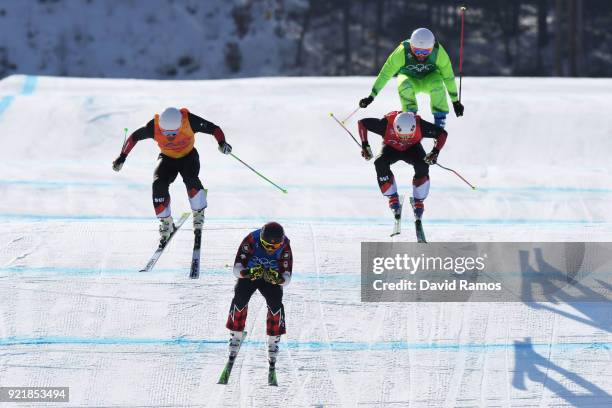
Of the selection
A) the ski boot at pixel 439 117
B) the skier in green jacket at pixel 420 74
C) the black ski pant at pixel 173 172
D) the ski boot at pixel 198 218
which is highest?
the skier in green jacket at pixel 420 74

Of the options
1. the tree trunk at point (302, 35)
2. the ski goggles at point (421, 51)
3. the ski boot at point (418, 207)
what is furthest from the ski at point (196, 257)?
the tree trunk at point (302, 35)

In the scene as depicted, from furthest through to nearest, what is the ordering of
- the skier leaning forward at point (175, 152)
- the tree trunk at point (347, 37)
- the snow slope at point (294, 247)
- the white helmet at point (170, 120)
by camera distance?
the tree trunk at point (347, 37)
the skier leaning forward at point (175, 152)
the white helmet at point (170, 120)
the snow slope at point (294, 247)

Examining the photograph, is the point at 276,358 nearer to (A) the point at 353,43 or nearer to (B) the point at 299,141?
(B) the point at 299,141

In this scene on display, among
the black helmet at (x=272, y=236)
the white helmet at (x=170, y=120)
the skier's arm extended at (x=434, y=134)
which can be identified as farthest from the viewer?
the skier's arm extended at (x=434, y=134)

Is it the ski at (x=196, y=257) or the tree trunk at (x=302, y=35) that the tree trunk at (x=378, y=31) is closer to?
the tree trunk at (x=302, y=35)

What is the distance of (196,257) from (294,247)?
1.39 meters

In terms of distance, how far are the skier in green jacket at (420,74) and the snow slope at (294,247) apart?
1666 millimetres

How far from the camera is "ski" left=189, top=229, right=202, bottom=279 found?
1060 cm

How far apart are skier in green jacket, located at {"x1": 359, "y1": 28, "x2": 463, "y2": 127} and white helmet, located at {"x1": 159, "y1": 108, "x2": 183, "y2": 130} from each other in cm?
280

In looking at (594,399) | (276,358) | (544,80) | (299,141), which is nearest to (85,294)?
(276,358)

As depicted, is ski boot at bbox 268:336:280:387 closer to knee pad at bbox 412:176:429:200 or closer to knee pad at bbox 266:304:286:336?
knee pad at bbox 266:304:286:336

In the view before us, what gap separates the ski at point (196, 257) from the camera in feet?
34.8

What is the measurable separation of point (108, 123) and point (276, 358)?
8900 mm

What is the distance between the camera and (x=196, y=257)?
10.7 meters
